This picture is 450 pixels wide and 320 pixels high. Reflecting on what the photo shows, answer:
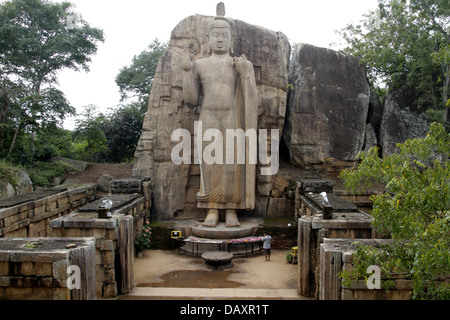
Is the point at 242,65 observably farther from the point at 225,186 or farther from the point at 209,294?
the point at 209,294

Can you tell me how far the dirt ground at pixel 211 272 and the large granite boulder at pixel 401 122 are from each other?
264 inches

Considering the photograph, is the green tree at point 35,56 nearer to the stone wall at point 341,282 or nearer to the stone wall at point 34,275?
the stone wall at point 34,275

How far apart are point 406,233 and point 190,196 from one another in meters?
8.47

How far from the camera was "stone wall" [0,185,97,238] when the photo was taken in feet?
25.7

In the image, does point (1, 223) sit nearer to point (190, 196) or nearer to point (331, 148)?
point (190, 196)

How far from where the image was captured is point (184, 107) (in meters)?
11.6

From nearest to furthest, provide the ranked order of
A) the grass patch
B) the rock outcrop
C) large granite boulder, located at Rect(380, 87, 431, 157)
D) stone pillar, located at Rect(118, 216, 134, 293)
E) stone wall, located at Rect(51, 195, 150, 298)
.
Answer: stone wall, located at Rect(51, 195, 150, 298) → stone pillar, located at Rect(118, 216, 134, 293) → the rock outcrop → the grass patch → large granite boulder, located at Rect(380, 87, 431, 157)

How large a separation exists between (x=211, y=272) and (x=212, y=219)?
2.17m

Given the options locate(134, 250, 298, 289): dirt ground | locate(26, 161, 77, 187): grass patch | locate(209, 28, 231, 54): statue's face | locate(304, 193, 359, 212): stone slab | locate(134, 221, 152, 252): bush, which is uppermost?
locate(209, 28, 231, 54): statue's face

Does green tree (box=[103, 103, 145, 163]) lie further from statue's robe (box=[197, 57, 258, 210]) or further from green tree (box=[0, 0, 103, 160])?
statue's robe (box=[197, 57, 258, 210])

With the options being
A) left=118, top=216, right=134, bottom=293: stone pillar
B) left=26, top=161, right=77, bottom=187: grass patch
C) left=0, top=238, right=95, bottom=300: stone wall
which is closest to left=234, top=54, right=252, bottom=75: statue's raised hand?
left=118, top=216, right=134, bottom=293: stone pillar

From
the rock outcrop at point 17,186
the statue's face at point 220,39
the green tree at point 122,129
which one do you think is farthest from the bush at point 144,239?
the green tree at point 122,129

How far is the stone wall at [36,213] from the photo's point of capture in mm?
7840

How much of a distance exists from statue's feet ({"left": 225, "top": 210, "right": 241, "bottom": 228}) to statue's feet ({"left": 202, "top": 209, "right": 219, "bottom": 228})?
0.27 meters
